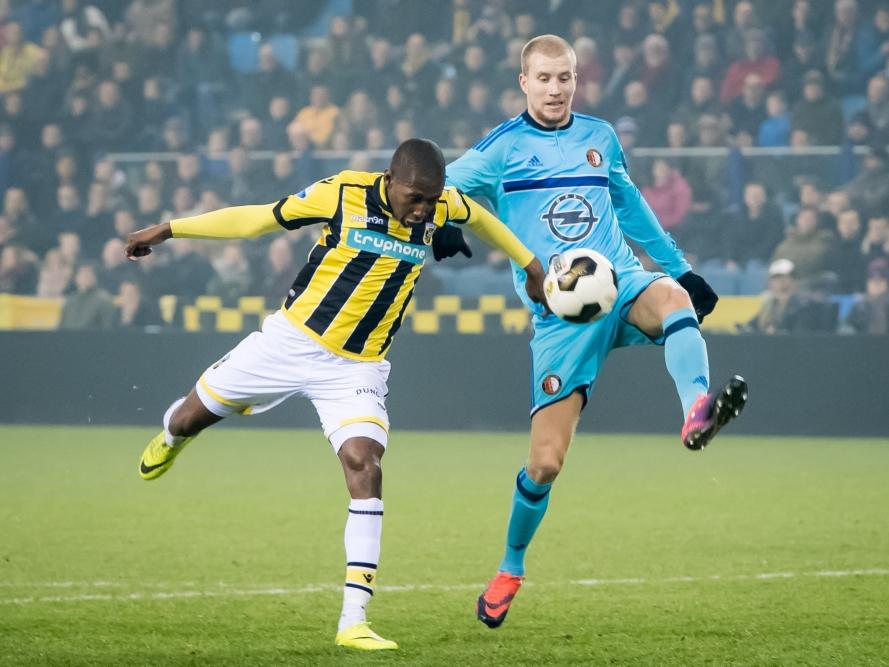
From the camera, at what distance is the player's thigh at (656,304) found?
219 inches

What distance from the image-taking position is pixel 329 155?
14.3 m

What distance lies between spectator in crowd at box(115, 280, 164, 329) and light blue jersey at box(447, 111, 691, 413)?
821cm

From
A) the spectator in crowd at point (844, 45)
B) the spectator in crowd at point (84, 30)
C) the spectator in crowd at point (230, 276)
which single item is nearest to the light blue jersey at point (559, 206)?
the spectator in crowd at point (230, 276)

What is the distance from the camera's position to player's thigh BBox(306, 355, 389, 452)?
17.4 feet

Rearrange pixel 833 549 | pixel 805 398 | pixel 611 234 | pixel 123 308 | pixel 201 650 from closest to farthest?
pixel 201 650 → pixel 611 234 → pixel 833 549 → pixel 805 398 → pixel 123 308

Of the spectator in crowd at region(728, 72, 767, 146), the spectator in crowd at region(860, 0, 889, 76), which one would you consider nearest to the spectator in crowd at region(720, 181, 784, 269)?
the spectator in crowd at region(728, 72, 767, 146)

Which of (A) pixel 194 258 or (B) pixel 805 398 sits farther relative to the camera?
(A) pixel 194 258

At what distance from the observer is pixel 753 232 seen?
13133mm

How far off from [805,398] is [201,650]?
858 centimetres

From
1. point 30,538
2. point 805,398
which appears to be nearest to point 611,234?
point 30,538

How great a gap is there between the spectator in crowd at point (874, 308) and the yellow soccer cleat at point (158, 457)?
25.3 ft

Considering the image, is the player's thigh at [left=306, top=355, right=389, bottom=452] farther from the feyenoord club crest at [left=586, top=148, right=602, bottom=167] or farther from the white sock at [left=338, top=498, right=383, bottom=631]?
the feyenoord club crest at [left=586, top=148, right=602, bottom=167]

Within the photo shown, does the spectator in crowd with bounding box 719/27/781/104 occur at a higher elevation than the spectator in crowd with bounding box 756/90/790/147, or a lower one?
higher

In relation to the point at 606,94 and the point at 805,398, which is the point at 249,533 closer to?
the point at 805,398
